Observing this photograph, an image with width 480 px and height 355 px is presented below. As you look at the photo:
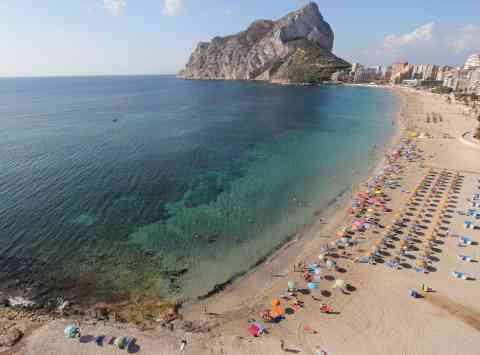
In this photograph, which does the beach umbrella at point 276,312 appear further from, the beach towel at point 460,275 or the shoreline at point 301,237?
the beach towel at point 460,275

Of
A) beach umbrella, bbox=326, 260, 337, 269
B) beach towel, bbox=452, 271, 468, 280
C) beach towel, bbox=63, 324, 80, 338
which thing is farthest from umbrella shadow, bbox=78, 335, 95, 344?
beach towel, bbox=452, 271, 468, 280

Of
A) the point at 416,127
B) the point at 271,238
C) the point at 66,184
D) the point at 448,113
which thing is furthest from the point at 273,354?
the point at 448,113

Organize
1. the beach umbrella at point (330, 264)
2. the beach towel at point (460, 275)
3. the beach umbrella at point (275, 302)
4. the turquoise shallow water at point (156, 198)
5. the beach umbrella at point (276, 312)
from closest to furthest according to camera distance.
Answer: the beach umbrella at point (276, 312) < the beach umbrella at point (275, 302) < the beach towel at point (460, 275) < the beach umbrella at point (330, 264) < the turquoise shallow water at point (156, 198)

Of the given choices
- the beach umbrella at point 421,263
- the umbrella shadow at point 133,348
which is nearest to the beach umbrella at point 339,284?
the beach umbrella at point 421,263

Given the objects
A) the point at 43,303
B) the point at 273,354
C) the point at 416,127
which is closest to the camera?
the point at 273,354

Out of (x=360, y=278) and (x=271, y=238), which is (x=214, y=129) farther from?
(x=360, y=278)

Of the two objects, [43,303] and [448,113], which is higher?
[448,113]
